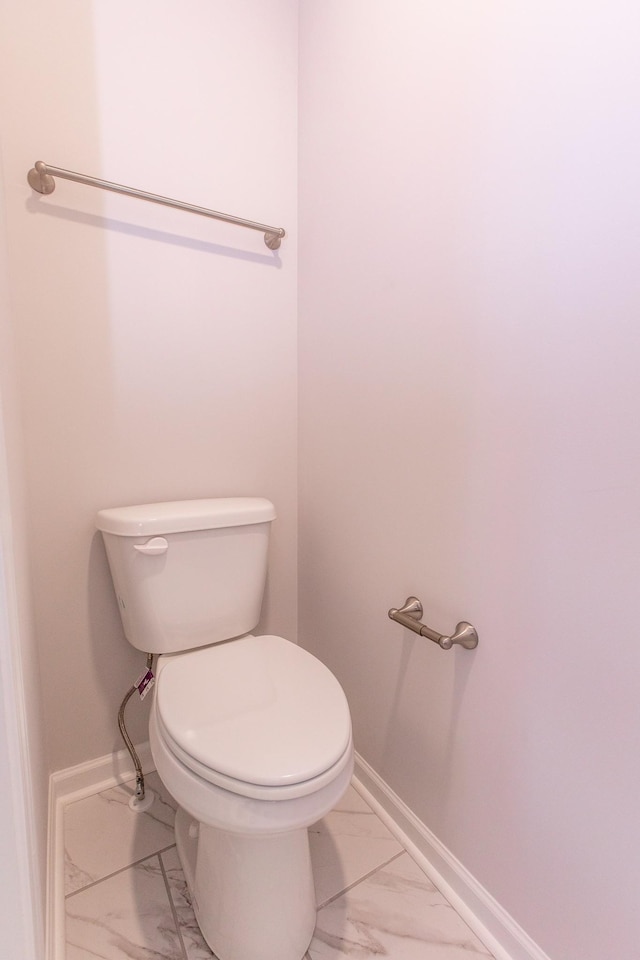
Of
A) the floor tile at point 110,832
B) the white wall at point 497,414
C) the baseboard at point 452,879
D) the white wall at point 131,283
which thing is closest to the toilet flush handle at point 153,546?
the white wall at point 131,283

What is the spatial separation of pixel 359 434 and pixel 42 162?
0.88m

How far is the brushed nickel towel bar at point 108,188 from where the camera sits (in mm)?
941

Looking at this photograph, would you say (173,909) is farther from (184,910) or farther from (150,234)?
(150,234)

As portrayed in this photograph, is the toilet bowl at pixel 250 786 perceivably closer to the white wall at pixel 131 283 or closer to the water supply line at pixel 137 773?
the water supply line at pixel 137 773

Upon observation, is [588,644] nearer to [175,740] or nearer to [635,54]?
[175,740]

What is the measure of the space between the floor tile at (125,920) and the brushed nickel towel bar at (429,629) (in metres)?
0.76

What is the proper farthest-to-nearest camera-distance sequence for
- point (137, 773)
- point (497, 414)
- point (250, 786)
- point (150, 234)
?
point (137, 773) → point (150, 234) → point (497, 414) → point (250, 786)

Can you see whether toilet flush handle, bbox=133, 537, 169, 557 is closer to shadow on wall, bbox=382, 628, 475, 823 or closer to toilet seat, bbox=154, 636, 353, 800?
toilet seat, bbox=154, 636, 353, 800

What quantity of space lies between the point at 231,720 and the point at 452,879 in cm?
63

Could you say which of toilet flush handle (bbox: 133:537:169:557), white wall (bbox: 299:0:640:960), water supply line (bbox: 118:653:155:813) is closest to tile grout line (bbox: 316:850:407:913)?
white wall (bbox: 299:0:640:960)

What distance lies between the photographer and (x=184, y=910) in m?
0.95

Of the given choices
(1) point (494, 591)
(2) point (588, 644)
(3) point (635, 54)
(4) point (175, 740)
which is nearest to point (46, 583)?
(4) point (175, 740)

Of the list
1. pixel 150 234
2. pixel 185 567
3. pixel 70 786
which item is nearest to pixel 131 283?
pixel 150 234

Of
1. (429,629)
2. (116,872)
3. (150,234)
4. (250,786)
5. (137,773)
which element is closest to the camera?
(250,786)
